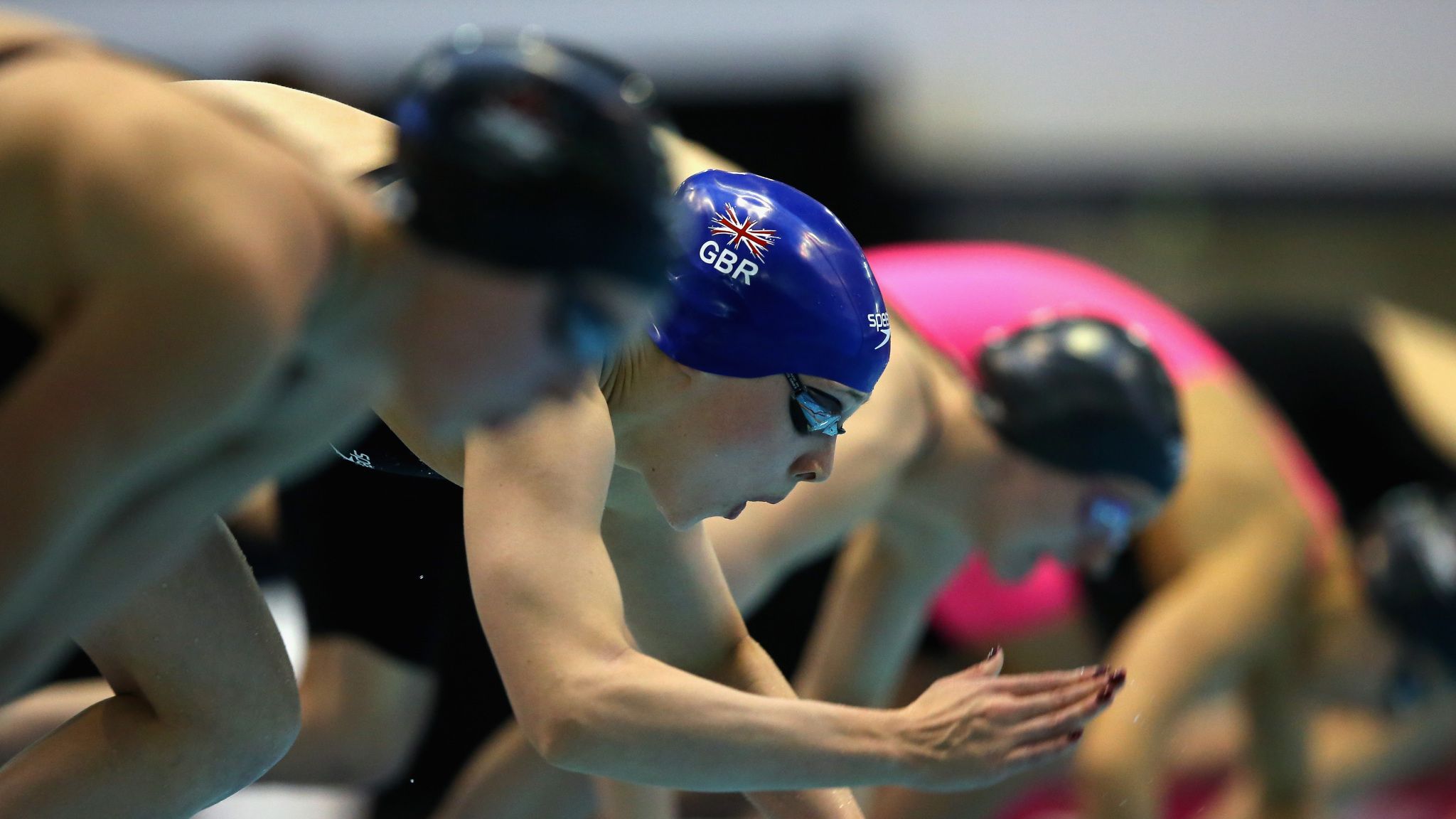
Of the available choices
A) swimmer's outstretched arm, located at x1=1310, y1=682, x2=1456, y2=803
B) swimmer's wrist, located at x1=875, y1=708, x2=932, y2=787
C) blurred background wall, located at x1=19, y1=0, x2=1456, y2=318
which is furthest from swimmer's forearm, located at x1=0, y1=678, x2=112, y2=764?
blurred background wall, located at x1=19, y1=0, x2=1456, y2=318

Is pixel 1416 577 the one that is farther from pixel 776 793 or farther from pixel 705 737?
pixel 705 737

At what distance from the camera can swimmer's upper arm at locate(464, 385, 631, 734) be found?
196 cm

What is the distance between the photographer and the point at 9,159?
4.48ft

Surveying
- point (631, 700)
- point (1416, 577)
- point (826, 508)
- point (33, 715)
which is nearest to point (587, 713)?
point (631, 700)

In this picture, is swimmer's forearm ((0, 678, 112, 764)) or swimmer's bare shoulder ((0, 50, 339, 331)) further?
swimmer's forearm ((0, 678, 112, 764))

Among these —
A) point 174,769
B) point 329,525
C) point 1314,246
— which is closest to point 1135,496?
point 329,525

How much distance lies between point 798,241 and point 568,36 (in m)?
6.66

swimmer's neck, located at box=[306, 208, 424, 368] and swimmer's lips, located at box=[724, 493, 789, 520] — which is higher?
swimmer's neck, located at box=[306, 208, 424, 368]

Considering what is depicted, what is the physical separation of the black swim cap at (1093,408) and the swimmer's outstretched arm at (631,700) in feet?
4.32

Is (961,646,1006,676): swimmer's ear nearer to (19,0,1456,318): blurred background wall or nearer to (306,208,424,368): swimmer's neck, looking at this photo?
(306,208,424,368): swimmer's neck

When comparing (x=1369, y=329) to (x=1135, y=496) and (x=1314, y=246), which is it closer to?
(x=1135, y=496)

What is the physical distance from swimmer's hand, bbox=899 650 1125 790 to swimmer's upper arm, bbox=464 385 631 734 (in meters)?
0.38

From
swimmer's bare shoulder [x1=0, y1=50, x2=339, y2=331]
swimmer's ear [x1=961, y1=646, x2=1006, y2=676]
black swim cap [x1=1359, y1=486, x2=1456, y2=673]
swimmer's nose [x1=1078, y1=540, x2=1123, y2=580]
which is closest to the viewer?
swimmer's bare shoulder [x1=0, y1=50, x2=339, y2=331]

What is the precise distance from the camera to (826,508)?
9.59 feet
